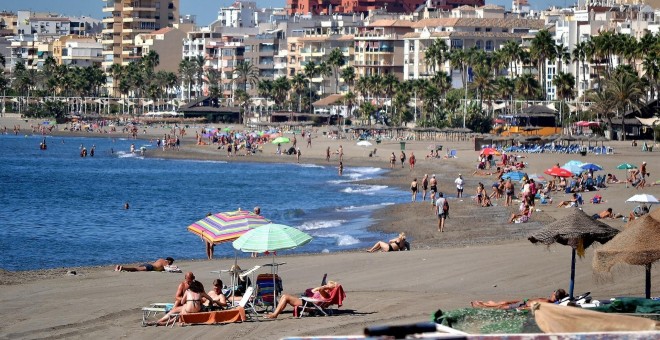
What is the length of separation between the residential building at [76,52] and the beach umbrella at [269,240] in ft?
510

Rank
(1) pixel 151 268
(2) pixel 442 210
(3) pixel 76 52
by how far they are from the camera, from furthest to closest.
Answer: (3) pixel 76 52
(2) pixel 442 210
(1) pixel 151 268

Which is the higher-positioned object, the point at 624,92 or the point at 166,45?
the point at 166,45

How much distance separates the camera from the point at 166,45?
531 feet

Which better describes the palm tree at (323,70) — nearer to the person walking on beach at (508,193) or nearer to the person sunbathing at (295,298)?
the person walking on beach at (508,193)

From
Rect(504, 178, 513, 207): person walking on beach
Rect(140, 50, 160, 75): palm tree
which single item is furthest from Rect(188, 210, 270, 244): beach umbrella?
Rect(140, 50, 160, 75): palm tree

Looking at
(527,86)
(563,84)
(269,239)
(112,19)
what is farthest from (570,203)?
(112,19)

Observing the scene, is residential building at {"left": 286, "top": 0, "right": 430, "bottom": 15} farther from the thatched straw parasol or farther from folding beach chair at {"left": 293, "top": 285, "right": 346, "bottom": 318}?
the thatched straw parasol

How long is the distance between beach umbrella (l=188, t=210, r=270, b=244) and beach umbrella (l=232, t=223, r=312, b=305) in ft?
4.48

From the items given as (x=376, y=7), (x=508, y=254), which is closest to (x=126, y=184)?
(x=508, y=254)

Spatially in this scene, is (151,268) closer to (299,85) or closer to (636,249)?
(636,249)

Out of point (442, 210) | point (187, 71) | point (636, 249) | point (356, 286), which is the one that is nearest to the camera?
point (636, 249)

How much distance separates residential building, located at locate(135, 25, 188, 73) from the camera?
161 meters

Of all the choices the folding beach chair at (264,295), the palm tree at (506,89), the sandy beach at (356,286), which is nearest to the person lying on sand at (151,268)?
the sandy beach at (356,286)

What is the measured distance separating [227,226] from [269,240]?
2.11 metres
